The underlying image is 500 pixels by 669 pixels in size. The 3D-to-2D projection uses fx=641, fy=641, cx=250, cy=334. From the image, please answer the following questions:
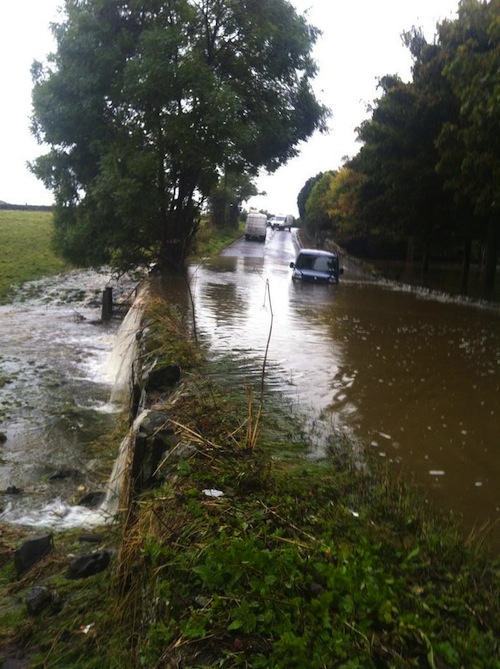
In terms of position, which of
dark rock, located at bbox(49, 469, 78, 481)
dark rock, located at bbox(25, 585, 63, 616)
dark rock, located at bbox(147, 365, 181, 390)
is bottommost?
dark rock, located at bbox(49, 469, 78, 481)

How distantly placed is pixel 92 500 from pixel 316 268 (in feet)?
69.4

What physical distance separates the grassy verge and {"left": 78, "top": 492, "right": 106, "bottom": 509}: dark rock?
1175 millimetres

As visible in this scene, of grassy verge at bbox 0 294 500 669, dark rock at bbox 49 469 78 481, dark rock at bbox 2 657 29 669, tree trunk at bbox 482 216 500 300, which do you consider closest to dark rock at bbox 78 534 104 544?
grassy verge at bbox 0 294 500 669

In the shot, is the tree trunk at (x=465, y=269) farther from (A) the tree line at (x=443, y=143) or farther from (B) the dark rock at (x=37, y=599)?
(B) the dark rock at (x=37, y=599)

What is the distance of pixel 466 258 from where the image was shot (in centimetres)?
2627

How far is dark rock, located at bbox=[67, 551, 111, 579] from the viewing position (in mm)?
4801

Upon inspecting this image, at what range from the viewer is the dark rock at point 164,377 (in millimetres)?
7930

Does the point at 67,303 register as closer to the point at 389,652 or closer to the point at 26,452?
the point at 26,452

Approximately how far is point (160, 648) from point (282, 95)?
22278 millimetres

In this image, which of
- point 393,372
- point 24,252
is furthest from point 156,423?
point 24,252

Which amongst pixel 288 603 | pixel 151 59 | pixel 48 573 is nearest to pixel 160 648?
pixel 288 603

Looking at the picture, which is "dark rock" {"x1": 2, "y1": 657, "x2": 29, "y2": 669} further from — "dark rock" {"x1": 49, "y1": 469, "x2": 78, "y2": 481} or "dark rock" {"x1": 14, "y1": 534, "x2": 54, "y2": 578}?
"dark rock" {"x1": 49, "y1": 469, "x2": 78, "y2": 481}

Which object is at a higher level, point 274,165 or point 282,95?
point 282,95

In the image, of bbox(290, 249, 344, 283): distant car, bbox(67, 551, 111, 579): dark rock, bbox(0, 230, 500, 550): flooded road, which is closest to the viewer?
bbox(67, 551, 111, 579): dark rock
